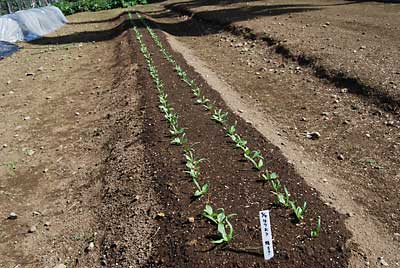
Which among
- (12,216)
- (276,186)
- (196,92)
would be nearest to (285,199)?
(276,186)

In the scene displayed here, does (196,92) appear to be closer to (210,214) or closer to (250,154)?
(250,154)

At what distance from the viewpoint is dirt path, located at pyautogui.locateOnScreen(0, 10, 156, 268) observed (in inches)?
156

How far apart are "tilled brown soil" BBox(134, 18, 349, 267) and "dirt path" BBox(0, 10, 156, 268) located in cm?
28

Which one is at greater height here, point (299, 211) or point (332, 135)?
point (299, 211)

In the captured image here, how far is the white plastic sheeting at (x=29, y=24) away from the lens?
54.8 feet

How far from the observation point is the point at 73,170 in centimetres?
569

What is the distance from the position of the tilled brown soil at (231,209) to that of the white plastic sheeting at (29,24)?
14.1 m

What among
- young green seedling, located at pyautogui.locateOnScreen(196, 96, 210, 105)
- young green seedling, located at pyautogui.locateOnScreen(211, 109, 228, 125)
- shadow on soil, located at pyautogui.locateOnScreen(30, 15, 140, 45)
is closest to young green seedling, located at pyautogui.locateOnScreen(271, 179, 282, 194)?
young green seedling, located at pyautogui.locateOnScreen(211, 109, 228, 125)

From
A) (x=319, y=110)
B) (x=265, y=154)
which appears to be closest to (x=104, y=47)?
(x=319, y=110)

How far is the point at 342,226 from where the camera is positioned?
3441mm

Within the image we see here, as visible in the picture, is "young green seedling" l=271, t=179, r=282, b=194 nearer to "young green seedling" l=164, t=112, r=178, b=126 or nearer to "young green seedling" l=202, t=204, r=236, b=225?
"young green seedling" l=202, t=204, r=236, b=225

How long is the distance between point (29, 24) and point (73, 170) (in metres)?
15.4

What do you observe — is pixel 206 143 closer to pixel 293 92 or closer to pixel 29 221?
pixel 29 221

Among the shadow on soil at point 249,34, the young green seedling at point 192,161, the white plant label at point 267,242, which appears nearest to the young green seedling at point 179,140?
the young green seedling at point 192,161
